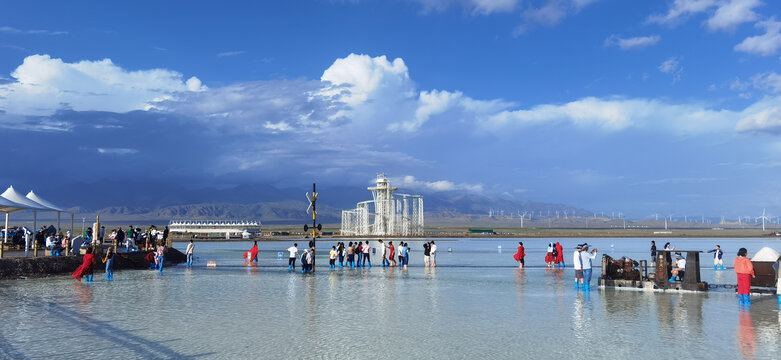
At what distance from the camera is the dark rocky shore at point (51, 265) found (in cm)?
A: 2645

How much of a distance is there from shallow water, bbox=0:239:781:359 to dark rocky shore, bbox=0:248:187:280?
11.6ft

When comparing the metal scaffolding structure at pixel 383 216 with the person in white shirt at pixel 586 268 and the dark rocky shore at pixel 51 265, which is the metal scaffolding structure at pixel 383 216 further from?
the person in white shirt at pixel 586 268

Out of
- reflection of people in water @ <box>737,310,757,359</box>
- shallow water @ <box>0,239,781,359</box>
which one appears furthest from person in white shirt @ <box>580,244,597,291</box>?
reflection of people in water @ <box>737,310,757,359</box>

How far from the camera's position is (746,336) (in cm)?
1263

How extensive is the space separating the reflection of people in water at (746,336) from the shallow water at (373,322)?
0.02 m

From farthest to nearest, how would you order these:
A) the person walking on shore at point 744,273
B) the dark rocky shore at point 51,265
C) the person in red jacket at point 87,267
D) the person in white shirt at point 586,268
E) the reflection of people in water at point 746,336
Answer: the dark rocky shore at point 51,265
the person in red jacket at point 87,267
the person in white shirt at point 586,268
the person walking on shore at point 744,273
the reflection of people in water at point 746,336

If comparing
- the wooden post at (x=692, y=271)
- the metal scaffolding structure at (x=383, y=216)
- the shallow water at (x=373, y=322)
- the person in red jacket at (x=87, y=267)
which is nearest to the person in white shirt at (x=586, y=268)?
the shallow water at (x=373, y=322)

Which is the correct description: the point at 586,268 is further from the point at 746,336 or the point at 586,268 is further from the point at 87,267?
the point at 87,267

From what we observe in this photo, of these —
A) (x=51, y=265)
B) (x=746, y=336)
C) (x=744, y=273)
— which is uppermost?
(x=744, y=273)

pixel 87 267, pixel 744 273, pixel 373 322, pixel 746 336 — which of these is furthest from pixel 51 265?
pixel 744 273

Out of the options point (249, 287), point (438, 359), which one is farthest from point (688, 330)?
point (249, 287)

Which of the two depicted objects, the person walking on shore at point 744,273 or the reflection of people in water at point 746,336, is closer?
the reflection of people in water at point 746,336

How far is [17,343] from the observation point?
11.5 meters

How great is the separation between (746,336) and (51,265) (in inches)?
1159
